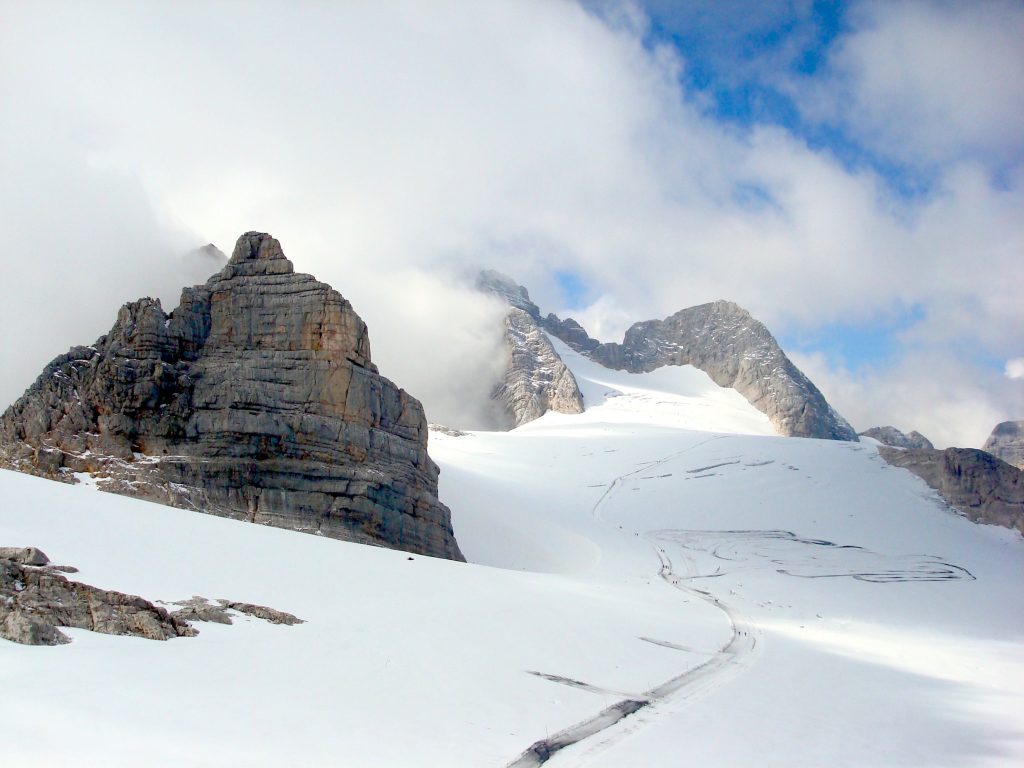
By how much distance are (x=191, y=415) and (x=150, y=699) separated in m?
21.8

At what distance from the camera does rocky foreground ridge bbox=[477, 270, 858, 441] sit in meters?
93.8

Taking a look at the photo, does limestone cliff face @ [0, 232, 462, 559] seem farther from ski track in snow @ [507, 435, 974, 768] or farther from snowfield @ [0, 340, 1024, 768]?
ski track in snow @ [507, 435, 974, 768]

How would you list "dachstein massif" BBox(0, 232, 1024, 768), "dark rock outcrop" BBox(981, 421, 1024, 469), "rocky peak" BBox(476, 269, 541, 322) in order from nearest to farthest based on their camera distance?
"dachstein massif" BBox(0, 232, 1024, 768) < "dark rock outcrop" BBox(981, 421, 1024, 469) < "rocky peak" BBox(476, 269, 541, 322)

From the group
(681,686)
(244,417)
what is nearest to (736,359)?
(244,417)

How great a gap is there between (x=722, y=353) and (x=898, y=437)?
2533cm

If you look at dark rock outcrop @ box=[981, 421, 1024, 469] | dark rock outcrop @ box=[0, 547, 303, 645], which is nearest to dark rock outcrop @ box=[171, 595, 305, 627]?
dark rock outcrop @ box=[0, 547, 303, 645]

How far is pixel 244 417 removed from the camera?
27.2 m

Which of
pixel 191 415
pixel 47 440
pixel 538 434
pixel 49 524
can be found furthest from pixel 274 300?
pixel 538 434

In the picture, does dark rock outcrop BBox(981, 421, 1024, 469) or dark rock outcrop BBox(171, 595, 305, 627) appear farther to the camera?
dark rock outcrop BBox(981, 421, 1024, 469)

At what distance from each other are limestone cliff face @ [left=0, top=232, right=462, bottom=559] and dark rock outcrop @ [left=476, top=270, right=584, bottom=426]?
6317 cm

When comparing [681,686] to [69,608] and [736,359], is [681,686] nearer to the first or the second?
[69,608]

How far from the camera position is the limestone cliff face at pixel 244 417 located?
85.0ft

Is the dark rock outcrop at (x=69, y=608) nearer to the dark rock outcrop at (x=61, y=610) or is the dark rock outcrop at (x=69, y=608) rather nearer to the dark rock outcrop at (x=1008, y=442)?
the dark rock outcrop at (x=61, y=610)

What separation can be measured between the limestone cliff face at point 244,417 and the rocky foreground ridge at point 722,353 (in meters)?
72.6
